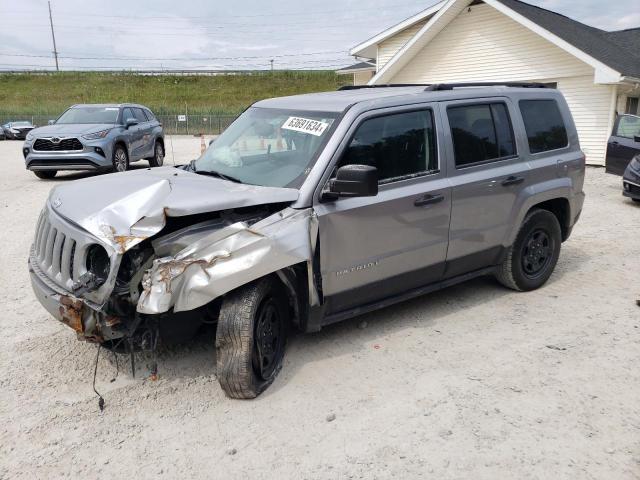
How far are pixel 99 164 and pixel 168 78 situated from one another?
5945cm

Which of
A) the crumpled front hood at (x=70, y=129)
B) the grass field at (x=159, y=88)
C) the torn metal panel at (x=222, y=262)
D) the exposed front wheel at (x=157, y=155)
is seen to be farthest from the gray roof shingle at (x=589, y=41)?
the grass field at (x=159, y=88)

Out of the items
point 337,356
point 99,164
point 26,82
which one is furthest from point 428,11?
point 26,82

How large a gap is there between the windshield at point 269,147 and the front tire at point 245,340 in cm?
86

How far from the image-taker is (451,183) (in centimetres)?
445

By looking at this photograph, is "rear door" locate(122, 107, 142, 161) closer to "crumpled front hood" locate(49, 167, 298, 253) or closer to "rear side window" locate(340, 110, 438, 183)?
"crumpled front hood" locate(49, 167, 298, 253)

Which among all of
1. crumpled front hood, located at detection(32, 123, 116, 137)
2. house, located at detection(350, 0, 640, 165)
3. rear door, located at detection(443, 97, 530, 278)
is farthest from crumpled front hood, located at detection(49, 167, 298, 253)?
house, located at detection(350, 0, 640, 165)

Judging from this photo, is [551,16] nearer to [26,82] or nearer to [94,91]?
[94,91]

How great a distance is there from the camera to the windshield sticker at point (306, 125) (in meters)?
4.08

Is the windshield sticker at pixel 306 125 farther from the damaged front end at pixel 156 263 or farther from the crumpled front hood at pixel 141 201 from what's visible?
the damaged front end at pixel 156 263

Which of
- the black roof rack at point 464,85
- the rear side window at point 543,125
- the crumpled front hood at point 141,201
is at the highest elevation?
the black roof rack at point 464,85

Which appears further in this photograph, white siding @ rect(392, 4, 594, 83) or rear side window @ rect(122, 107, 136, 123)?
white siding @ rect(392, 4, 594, 83)

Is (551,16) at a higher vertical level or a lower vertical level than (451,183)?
higher

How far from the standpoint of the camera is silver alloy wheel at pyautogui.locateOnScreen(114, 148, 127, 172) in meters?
12.7

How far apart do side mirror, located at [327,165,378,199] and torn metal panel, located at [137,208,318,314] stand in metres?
0.35
